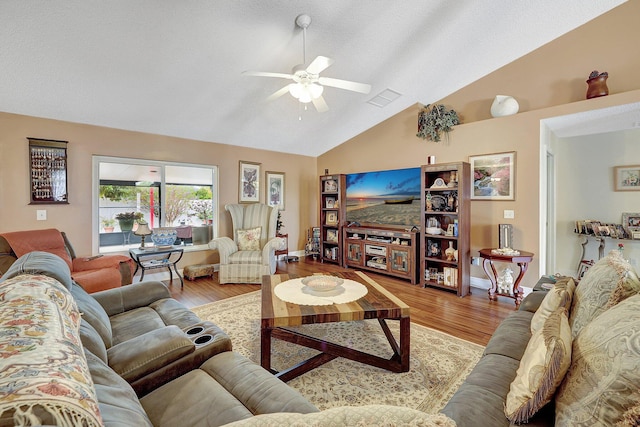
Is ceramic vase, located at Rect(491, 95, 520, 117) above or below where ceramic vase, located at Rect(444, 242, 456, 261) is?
above

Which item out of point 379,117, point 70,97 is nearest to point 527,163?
point 379,117

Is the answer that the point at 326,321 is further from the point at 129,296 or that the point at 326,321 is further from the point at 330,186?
the point at 330,186

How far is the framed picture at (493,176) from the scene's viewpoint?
3662 mm

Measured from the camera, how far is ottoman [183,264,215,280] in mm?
4281

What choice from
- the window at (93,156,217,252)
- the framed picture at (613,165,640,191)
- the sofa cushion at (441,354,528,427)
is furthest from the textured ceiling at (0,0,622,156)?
the sofa cushion at (441,354,528,427)

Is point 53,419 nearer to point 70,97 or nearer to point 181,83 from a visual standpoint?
point 181,83

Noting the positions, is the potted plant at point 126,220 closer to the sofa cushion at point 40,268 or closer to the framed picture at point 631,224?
the sofa cushion at point 40,268

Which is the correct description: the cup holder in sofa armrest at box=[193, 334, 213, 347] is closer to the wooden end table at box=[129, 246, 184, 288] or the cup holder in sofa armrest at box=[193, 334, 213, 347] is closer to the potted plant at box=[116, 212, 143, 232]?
the wooden end table at box=[129, 246, 184, 288]

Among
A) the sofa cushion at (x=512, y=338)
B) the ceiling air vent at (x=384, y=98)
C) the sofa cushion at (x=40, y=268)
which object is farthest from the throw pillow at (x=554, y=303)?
the ceiling air vent at (x=384, y=98)

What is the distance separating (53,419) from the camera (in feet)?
1.54

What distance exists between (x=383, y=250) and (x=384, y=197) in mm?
938

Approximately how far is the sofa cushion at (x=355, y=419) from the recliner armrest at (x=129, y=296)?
6.49 ft

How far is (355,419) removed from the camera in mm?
568

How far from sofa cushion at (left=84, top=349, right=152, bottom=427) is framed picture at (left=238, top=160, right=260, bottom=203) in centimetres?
433
